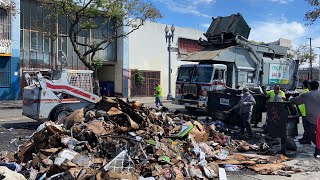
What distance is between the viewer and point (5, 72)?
78.6 feet

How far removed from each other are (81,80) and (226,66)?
6885 mm

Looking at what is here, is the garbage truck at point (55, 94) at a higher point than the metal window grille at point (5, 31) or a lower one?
lower

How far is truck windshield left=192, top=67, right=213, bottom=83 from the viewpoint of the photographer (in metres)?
16.1

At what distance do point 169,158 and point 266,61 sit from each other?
519 inches

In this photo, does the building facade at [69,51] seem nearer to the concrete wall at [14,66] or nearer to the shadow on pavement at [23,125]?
the concrete wall at [14,66]

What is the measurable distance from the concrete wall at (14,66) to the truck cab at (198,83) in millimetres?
12643

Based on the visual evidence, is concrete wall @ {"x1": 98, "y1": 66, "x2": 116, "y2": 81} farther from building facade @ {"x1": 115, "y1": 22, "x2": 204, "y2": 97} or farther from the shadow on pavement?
the shadow on pavement

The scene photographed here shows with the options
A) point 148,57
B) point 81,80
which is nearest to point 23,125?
point 81,80

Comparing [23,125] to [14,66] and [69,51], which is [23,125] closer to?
[14,66]

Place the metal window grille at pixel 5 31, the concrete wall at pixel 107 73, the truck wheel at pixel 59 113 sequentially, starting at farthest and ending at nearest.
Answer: the concrete wall at pixel 107 73, the metal window grille at pixel 5 31, the truck wheel at pixel 59 113

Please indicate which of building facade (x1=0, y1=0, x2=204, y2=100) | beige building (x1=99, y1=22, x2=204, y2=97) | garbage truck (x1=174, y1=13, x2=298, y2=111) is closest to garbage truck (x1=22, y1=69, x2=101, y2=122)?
garbage truck (x1=174, y1=13, x2=298, y2=111)

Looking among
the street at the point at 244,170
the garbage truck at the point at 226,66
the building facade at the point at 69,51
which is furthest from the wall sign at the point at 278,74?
the building facade at the point at 69,51

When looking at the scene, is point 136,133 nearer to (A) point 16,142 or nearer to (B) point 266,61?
(A) point 16,142

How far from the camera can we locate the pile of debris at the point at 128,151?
618cm
